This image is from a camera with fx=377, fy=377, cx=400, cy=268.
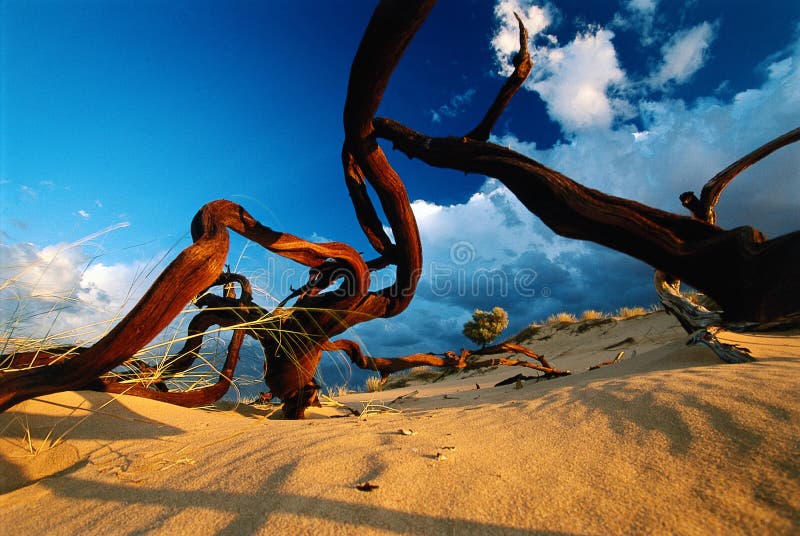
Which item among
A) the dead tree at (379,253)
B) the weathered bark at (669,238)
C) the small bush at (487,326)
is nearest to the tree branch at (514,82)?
the dead tree at (379,253)

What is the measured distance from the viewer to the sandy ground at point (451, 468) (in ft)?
3.37

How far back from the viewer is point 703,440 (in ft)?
4.38

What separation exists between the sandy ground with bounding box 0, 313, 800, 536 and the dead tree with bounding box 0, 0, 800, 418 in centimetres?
35

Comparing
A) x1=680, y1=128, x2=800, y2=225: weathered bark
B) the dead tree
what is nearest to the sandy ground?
the dead tree

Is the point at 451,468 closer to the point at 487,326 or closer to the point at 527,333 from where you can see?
the point at 527,333

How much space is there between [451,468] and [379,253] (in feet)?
7.13

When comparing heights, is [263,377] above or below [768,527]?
above

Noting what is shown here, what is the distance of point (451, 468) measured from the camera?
1.38 metres

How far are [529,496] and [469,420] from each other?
3.48 ft

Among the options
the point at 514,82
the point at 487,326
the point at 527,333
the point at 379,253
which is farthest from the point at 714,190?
the point at 487,326

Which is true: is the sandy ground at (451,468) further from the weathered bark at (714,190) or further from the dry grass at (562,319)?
the dry grass at (562,319)

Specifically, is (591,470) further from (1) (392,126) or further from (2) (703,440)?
(1) (392,126)

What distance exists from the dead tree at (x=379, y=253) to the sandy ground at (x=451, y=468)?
1.16ft

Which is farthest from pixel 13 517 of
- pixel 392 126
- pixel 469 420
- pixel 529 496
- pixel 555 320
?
pixel 555 320
